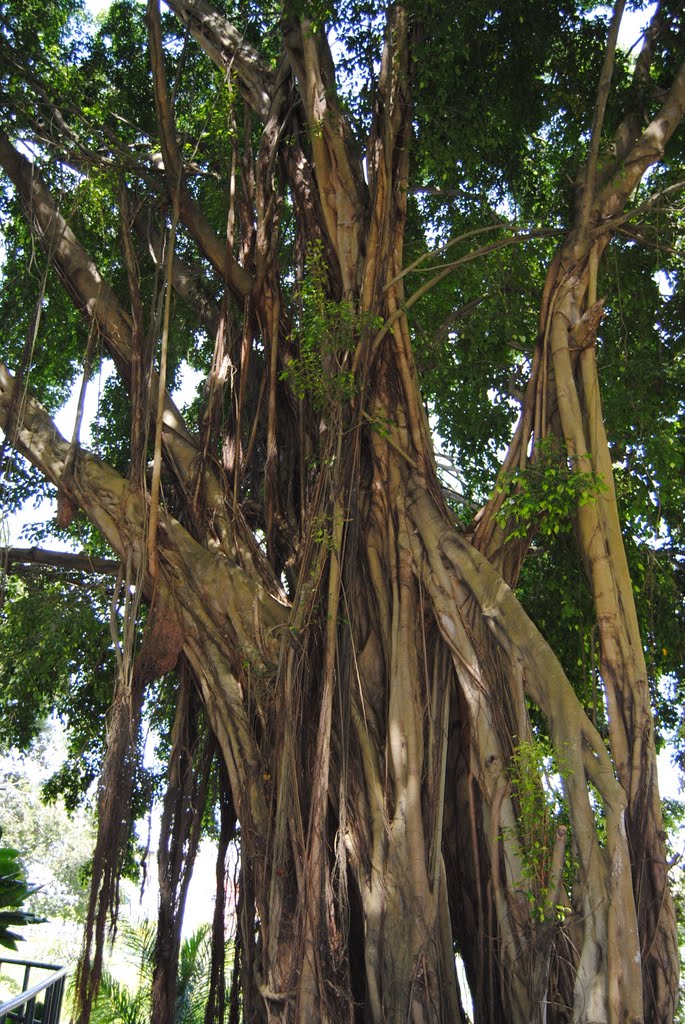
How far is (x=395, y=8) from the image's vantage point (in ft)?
13.6

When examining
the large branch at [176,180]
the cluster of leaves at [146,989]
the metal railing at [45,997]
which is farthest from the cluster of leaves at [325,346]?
the cluster of leaves at [146,989]

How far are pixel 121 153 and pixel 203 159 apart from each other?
101cm

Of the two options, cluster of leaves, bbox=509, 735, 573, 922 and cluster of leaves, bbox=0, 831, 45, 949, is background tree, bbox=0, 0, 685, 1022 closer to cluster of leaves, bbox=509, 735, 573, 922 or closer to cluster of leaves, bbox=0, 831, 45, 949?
cluster of leaves, bbox=509, 735, 573, 922

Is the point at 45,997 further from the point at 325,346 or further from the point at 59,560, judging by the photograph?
the point at 325,346

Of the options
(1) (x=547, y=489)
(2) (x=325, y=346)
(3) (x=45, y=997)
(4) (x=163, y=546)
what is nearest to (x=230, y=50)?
(2) (x=325, y=346)

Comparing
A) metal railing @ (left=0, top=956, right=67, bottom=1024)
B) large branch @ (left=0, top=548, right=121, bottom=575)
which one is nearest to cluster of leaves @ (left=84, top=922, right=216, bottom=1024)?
large branch @ (left=0, top=548, right=121, bottom=575)

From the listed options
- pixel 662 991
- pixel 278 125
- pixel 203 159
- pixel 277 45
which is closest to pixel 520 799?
pixel 662 991

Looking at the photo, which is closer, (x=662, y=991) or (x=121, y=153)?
(x=662, y=991)

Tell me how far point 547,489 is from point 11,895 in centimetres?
212

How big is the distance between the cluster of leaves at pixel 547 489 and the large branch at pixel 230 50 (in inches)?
90.0

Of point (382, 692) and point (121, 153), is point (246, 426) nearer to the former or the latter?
point (121, 153)

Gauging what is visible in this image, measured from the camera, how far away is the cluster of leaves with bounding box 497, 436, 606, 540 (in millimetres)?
3354

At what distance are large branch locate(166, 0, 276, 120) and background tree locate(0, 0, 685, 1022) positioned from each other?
0.02m

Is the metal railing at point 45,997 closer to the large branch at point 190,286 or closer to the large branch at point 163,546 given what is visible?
the large branch at point 163,546
